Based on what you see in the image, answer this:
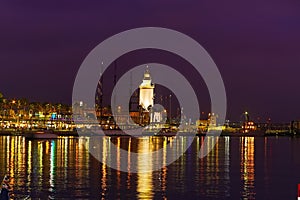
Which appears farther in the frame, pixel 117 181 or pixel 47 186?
pixel 117 181

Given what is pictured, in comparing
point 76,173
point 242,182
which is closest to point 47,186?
point 76,173

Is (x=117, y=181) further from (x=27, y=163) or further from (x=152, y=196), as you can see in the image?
(x=27, y=163)

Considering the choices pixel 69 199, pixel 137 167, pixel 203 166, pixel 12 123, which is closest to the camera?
pixel 69 199

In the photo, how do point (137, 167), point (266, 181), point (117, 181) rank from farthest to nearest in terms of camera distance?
point (137, 167)
point (266, 181)
point (117, 181)

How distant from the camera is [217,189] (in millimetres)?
33562

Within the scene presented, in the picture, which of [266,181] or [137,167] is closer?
[266,181]

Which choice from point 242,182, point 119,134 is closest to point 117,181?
point 242,182

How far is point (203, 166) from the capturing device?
49.7 metres

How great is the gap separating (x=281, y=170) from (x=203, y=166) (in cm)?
549

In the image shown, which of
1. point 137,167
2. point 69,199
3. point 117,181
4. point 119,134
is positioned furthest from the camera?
point 119,134

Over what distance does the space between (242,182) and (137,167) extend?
1053cm

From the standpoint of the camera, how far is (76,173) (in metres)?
40.7

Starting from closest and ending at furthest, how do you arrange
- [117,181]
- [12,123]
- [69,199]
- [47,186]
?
[69,199] < [47,186] < [117,181] < [12,123]

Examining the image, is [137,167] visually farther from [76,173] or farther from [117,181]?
[117,181]
